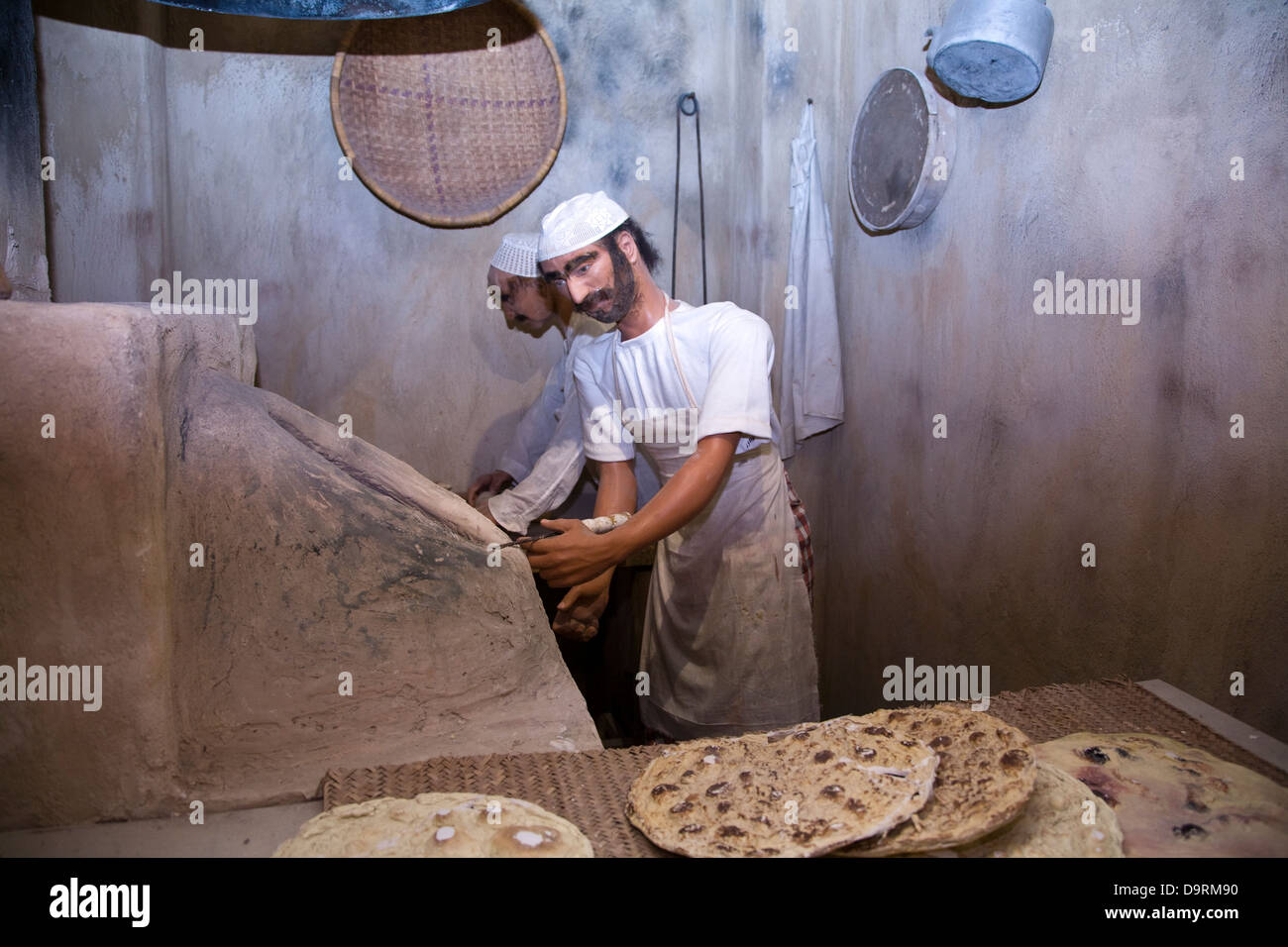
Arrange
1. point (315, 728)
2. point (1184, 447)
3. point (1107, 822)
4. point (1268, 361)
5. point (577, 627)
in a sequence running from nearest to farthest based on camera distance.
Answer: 1. point (1107, 822)
2. point (315, 728)
3. point (1268, 361)
4. point (1184, 447)
5. point (577, 627)

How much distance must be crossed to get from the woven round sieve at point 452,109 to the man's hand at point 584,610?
80.8 inches

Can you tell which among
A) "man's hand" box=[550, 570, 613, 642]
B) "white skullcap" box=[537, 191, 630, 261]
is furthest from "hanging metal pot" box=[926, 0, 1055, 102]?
"man's hand" box=[550, 570, 613, 642]

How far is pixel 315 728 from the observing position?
1.60 m

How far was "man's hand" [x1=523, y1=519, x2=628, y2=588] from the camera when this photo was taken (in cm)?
205

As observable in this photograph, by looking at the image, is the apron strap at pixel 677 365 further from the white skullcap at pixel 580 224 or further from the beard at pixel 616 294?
the white skullcap at pixel 580 224

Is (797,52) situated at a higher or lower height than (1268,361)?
higher

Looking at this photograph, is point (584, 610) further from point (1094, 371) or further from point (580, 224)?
point (1094, 371)


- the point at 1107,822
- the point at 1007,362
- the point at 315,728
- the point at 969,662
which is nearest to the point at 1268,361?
the point at 1007,362

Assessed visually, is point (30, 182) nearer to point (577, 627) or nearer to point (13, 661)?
point (13, 661)

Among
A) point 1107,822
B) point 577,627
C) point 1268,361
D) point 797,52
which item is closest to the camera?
point 1107,822

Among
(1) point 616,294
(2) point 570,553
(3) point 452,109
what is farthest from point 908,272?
(3) point 452,109

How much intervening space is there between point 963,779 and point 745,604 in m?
1.43

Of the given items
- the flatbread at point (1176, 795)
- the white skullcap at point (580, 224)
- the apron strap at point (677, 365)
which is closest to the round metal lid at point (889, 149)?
the apron strap at point (677, 365)

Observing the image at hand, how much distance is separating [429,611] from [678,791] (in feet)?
1.96
